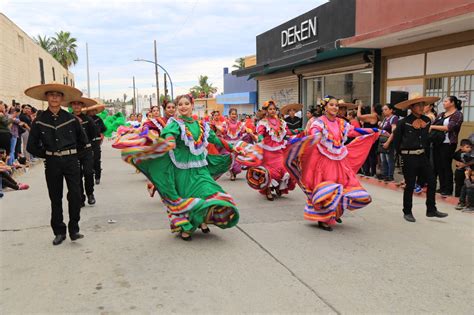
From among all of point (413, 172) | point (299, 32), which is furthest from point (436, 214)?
point (299, 32)

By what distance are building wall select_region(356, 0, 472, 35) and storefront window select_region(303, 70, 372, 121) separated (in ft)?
4.73

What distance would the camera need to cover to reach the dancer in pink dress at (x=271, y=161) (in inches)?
306

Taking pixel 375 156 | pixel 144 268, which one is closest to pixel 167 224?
pixel 144 268

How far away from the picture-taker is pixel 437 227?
6.02 meters

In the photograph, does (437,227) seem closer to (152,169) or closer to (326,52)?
(152,169)

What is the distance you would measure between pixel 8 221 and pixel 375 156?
7488 millimetres

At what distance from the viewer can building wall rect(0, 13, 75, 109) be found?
65.2 ft

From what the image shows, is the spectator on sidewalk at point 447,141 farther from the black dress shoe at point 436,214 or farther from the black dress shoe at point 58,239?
the black dress shoe at point 58,239

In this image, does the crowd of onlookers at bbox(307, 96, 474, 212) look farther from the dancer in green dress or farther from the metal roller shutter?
the metal roller shutter

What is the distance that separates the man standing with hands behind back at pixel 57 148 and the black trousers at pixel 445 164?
6.01 metres

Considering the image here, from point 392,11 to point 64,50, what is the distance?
52352 millimetres

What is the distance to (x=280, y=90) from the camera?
774 inches

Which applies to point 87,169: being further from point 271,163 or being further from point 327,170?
point 327,170

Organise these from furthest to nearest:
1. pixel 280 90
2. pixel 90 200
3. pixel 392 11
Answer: pixel 280 90, pixel 392 11, pixel 90 200
